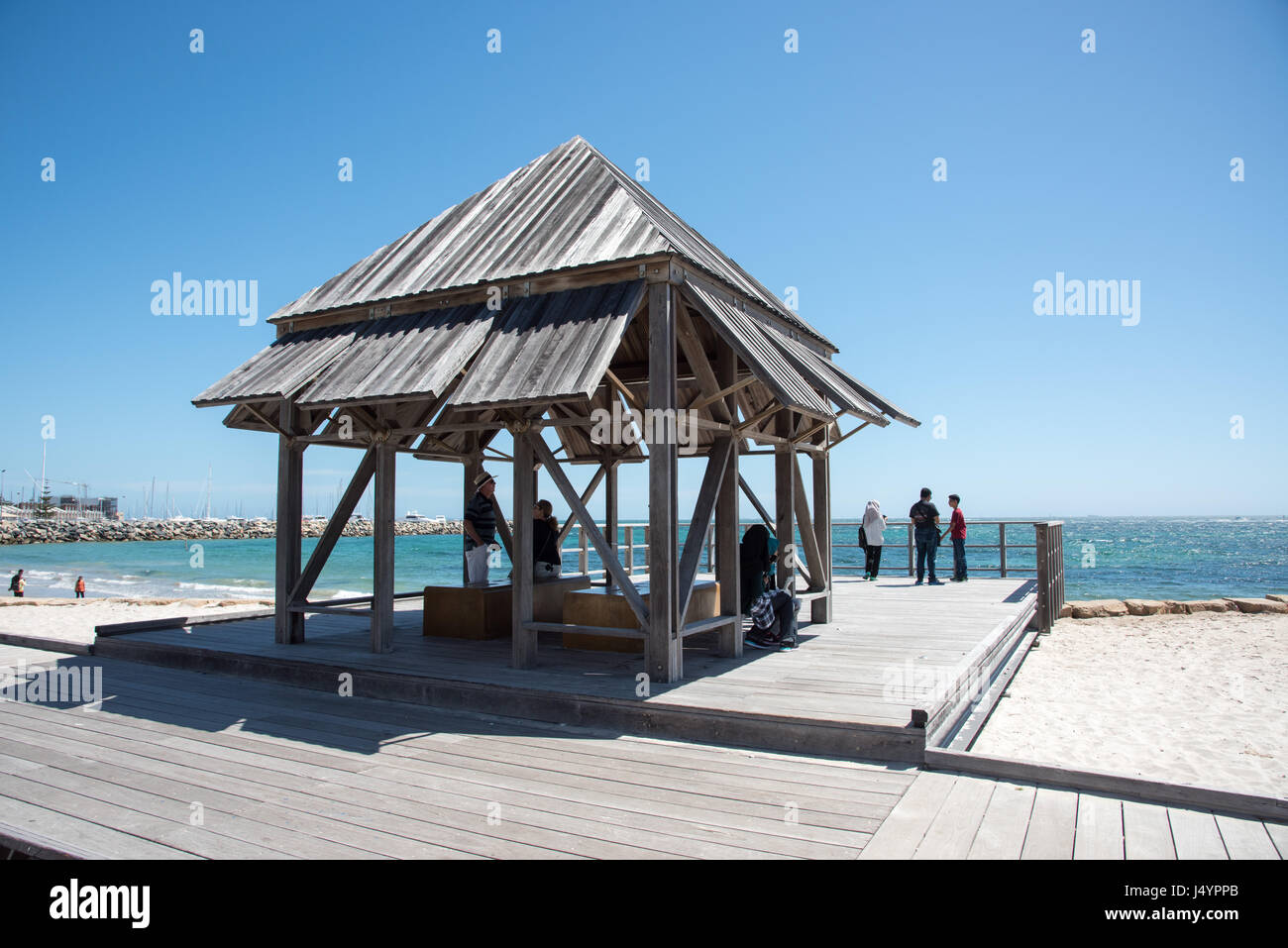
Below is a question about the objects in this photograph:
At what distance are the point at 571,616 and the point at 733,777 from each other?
335 centimetres

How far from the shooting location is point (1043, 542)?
12008 mm

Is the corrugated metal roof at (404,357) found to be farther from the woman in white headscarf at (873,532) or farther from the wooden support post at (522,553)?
the woman in white headscarf at (873,532)

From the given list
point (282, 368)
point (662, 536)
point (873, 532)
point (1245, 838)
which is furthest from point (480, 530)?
point (873, 532)

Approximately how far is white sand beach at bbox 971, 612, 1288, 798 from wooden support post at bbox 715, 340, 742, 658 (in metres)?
2.38

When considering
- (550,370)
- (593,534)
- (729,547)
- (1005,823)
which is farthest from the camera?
(729,547)

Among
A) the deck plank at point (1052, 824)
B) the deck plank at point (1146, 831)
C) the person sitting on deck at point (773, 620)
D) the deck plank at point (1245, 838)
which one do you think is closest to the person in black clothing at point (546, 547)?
the person sitting on deck at point (773, 620)

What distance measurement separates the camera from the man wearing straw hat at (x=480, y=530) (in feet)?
30.0

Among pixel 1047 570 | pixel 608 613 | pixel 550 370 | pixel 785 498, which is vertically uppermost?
pixel 550 370

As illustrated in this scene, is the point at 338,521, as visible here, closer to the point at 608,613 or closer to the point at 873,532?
the point at 608,613

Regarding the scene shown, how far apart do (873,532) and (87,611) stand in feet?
57.6

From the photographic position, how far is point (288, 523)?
8281mm

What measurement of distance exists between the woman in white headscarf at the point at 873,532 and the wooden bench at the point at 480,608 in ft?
25.8

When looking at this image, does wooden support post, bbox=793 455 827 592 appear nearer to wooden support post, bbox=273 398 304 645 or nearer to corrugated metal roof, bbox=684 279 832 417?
corrugated metal roof, bbox=684 279 832 417

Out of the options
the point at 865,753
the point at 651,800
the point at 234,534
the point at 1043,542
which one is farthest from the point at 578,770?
the point at 234,534
